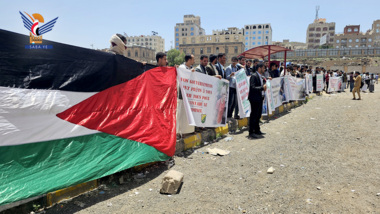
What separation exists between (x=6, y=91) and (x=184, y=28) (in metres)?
137

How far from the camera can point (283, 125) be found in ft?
25.7

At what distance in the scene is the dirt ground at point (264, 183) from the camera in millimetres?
2992

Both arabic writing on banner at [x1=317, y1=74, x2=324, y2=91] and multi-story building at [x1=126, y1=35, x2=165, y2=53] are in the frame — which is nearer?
arabic writing on banner at [x1=317, y1=74, x2=324, y2=91]

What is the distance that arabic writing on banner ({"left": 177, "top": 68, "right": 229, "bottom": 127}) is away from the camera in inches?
201

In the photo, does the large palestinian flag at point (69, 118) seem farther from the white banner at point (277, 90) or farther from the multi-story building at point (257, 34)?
the multi-story building at point (257, 34)

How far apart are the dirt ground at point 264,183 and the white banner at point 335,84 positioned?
50.9ft

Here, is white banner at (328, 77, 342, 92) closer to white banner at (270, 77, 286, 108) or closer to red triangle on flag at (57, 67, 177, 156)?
white banner at (270, 77, 286, 108)

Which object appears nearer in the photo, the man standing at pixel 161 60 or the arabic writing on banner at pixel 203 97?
the man standing at pixel 161 60

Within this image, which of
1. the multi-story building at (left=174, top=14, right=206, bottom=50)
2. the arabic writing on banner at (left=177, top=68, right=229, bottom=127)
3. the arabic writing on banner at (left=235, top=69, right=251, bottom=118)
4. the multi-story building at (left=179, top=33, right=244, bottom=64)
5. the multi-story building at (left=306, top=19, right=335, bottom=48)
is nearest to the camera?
the arabic writing on banner at (left=177, top=68, right=229, bottom=127)

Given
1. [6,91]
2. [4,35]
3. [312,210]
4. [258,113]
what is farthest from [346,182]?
[4,35]

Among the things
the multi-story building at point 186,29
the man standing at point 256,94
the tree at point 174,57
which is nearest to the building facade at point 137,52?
the tree at point 174,57

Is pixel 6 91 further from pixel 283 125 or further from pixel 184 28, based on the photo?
pixel 184 28

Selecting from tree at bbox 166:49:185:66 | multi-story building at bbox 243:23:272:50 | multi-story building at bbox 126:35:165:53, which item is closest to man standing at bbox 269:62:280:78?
tree at bbox 166:49:185:66

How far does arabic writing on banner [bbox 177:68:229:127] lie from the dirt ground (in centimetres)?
65
